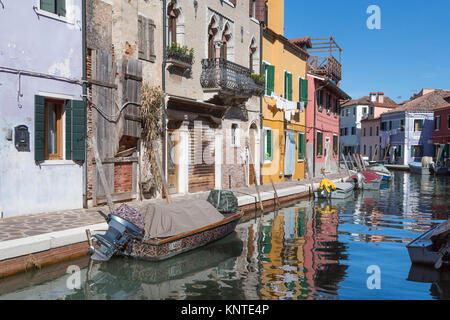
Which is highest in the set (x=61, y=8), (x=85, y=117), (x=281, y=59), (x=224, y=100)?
(x=281, y=59)

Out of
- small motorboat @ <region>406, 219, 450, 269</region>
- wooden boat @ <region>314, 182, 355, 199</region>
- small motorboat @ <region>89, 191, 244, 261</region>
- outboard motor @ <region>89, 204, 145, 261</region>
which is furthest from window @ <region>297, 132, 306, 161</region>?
outboard motor @ <region>89, 204, 145, 261</region>

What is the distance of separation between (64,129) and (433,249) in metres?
8.78

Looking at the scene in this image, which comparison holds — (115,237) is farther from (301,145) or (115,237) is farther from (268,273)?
(301,145)

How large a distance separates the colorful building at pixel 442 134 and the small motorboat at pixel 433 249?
34416 millimetres

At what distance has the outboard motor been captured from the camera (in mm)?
7910

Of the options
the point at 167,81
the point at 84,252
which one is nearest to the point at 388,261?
the point at 84,252

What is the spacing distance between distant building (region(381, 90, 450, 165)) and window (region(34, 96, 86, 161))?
1652 inches

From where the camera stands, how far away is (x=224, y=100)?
16875 millimetres

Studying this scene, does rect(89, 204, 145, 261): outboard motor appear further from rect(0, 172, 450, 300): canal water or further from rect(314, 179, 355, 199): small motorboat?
rect(314, 179, 355, 199): small motorboat

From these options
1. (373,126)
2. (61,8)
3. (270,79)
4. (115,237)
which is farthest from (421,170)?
(115,237)

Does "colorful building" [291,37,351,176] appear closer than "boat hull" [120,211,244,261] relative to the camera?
No

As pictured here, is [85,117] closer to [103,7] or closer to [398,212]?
[103,7]

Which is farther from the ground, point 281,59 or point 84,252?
point 281,59
